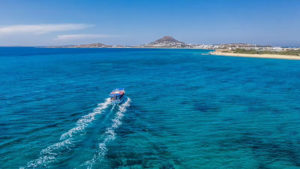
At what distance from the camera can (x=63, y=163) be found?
19.8 meters

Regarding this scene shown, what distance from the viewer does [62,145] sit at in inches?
919

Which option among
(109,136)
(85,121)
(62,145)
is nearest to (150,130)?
(109,136)

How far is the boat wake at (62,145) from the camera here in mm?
20031

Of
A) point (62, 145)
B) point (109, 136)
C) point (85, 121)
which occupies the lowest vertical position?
point (62, 145)

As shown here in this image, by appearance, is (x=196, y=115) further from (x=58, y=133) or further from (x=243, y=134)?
(x=58, y=133)

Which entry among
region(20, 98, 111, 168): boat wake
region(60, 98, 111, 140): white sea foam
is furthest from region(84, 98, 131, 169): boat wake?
region(20, 98, 111, 168): boat wake

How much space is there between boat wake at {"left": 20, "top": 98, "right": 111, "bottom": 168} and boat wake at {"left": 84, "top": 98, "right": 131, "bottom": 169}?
10.6 ft

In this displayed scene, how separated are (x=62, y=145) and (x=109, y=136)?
206 inches

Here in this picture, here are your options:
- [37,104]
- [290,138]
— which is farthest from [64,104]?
[290,138]

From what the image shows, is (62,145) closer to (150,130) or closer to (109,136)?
(109,136)

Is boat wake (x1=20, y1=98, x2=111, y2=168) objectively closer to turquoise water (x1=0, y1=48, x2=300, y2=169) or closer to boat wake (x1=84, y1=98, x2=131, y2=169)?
turquoise water (x1=0, y1=48, x2=300, y2=169)

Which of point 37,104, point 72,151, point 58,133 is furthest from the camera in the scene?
point 37,104

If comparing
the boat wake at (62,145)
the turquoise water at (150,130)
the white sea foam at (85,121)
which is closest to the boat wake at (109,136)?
the turquoise water at (150,130)

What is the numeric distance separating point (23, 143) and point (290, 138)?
101 feet
